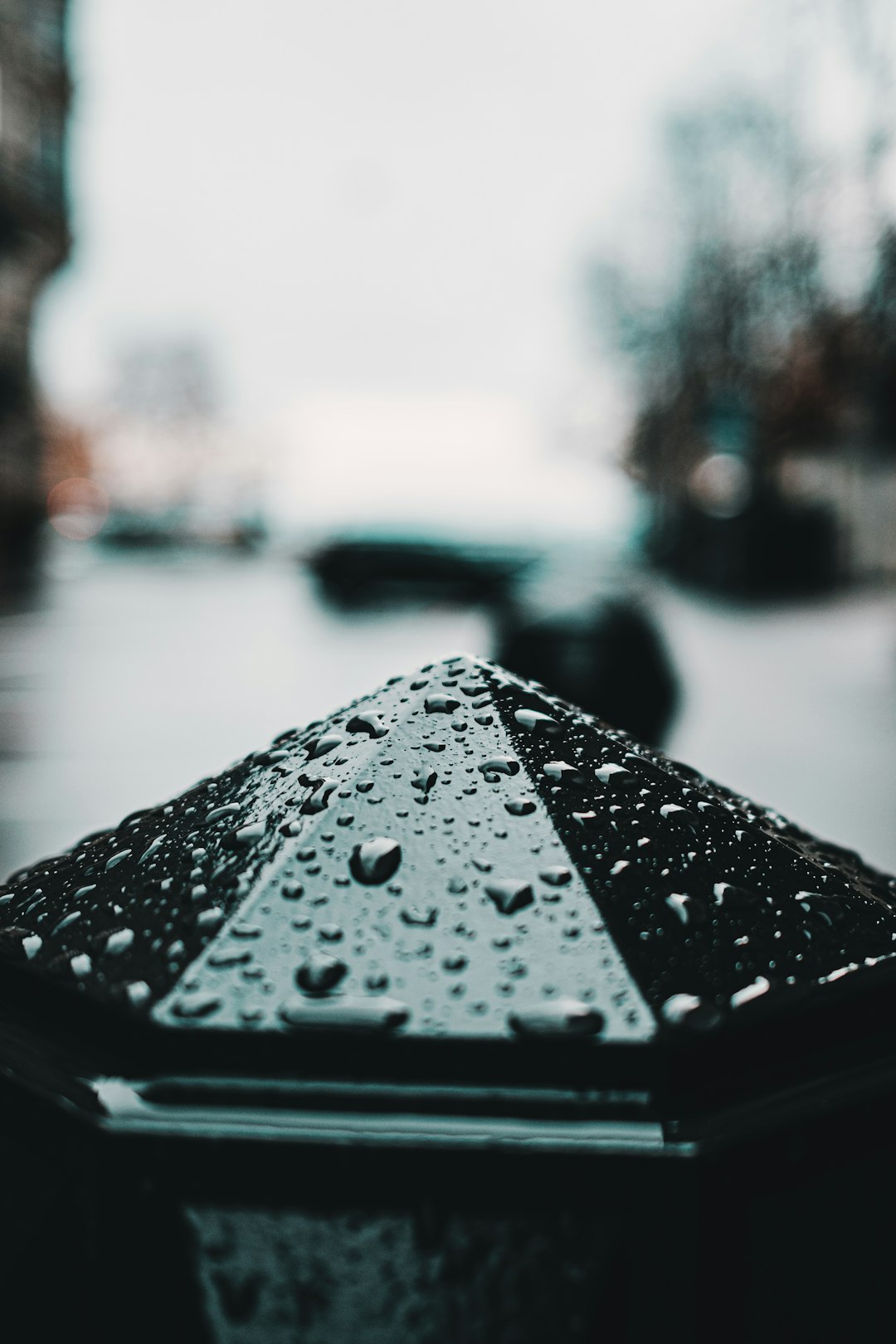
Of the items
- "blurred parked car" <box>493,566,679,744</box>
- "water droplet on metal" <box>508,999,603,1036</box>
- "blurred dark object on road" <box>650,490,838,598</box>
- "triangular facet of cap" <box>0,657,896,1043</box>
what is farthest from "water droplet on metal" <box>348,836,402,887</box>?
Answer: "blurred dark object on road" <box>650,490,838,598</box>

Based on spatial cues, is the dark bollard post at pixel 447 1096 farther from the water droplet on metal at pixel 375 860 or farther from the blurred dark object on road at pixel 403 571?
the blurred dark object on road at pixel 403 571

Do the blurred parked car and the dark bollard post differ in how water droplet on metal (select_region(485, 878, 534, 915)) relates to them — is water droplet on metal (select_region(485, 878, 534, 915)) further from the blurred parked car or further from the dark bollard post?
the blurred parked car

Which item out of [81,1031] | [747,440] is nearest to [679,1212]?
[81,1031]

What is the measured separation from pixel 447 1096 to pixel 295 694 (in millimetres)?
10360

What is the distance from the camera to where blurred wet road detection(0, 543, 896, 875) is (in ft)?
22.9

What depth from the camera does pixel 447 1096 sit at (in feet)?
3.47

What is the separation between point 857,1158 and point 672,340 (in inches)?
1675

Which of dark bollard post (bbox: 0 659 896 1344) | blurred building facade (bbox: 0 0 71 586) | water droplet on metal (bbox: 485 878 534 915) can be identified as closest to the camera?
dark bollard post (bbox: 0 659 896 1344)

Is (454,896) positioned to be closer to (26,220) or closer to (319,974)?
(319,974)

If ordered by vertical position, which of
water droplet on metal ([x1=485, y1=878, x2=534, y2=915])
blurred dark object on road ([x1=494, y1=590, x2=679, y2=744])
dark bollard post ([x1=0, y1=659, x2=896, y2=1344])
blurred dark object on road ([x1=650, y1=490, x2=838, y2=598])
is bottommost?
blurred dark object on road ([x1=650, y1=490, x2=838, y2=598])

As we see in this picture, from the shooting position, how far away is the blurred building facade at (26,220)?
1168 inches

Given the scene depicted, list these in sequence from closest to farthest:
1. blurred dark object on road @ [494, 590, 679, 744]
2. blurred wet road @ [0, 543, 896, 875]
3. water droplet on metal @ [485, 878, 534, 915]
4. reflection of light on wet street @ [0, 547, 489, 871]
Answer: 1. water droplet on metal @ [485, 878, 534, 915]
2. blurred wet road @ [0, 543, 896, 875]
3. reflection of light on wet street @ [0, 547, 489, 871]
4. blurred dark object on road @ [494, 590, 679, 744]

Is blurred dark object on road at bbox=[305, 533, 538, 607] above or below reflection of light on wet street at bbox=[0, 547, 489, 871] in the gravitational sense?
below

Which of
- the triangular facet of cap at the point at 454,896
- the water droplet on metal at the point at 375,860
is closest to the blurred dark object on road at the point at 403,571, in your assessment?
the triangular facet of cap at the point at 454,896
